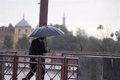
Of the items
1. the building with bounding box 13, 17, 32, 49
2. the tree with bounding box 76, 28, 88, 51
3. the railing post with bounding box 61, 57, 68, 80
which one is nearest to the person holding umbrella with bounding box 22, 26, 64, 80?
the railing post with bounding box 61, 57, 68, 80

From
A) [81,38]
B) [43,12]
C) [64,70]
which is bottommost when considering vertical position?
[64,70]

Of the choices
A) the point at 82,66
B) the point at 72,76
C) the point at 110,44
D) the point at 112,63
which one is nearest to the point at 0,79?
the point at 72,76

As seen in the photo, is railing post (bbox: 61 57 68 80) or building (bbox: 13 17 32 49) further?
building (bbox: 13 17 32 49)

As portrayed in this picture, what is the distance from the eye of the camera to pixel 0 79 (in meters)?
10.7

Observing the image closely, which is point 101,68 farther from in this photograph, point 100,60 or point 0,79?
point 0,79

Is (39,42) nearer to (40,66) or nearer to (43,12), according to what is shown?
(43,12)

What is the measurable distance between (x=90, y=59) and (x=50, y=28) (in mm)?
3529

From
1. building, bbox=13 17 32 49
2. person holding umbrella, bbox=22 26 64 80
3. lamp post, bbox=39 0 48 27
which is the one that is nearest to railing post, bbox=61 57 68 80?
person holding umbrella, bbox=22 26 64 80

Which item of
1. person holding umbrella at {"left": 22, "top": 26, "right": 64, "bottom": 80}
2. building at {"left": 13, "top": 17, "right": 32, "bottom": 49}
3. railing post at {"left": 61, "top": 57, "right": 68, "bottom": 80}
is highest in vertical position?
building at {"left": 13, "top": 17, "right": 32, "bottom": 49}

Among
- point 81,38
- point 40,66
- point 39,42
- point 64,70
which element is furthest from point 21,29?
point 64,70

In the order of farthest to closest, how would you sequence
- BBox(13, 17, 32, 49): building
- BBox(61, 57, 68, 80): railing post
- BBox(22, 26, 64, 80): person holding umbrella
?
BBox(13, 17, 32, 49): building
BBox(22, 26, 64, 80): person holding umbrella
BBox(61, 57, 68, 80): railing post

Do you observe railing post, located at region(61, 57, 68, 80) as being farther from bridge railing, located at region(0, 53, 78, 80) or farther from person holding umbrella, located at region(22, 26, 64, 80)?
person holding umbrella, located at region(22, 26, 64, 80)

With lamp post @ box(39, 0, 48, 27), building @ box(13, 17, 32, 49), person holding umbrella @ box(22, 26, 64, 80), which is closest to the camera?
person holding umbrella @ box(22, 26, 64, 80)

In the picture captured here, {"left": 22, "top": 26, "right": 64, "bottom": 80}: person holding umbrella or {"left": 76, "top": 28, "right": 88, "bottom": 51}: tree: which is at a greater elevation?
{"left": 76, "top": 28, "right": 88, "bottom": 51}: tree
